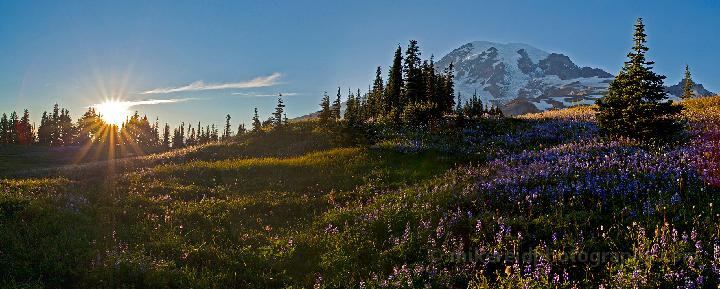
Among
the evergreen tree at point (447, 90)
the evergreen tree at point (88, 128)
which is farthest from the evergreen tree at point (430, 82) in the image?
the evergreen tree at point (88, 128)

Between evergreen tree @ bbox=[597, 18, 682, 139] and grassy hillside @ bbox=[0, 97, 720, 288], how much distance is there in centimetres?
131

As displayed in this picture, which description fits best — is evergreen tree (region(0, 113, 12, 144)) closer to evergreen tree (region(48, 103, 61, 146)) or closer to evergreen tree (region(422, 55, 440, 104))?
evergreen tree (region(48, 103, 61, 146))

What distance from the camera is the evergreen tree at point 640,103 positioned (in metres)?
16.3

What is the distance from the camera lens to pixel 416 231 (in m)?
9.70

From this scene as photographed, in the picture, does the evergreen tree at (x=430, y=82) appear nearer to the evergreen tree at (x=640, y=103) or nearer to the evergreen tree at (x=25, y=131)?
the evergreen tree at (x=640, y=103)

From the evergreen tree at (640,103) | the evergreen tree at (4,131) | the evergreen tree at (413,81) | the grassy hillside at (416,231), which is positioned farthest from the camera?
the evergreen tree at (4,131)

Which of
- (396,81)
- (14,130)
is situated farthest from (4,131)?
(396,81)

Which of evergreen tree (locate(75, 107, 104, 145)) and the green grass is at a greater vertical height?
evergreen tree (locate(75, 107, 104, 145))

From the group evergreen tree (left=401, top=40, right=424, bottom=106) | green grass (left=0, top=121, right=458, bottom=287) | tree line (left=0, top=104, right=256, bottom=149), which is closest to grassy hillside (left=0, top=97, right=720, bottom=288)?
green grass (left=0, top=121, right=458, bottom=287)

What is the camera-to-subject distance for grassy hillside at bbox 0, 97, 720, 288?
7129 millimetres

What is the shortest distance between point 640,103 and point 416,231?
41.8 feet

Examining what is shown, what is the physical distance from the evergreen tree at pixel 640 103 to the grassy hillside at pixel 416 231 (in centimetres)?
131

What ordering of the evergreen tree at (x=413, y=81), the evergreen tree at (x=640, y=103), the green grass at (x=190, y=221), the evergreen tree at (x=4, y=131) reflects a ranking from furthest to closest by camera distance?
the evergreen tree at (x=4, y=131)
the evergreen tree at (x=413, y=81)
the evergreen tree at (x=640, y=103)
the green grass at (x=190, y=221)

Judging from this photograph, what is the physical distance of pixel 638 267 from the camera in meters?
6.38
